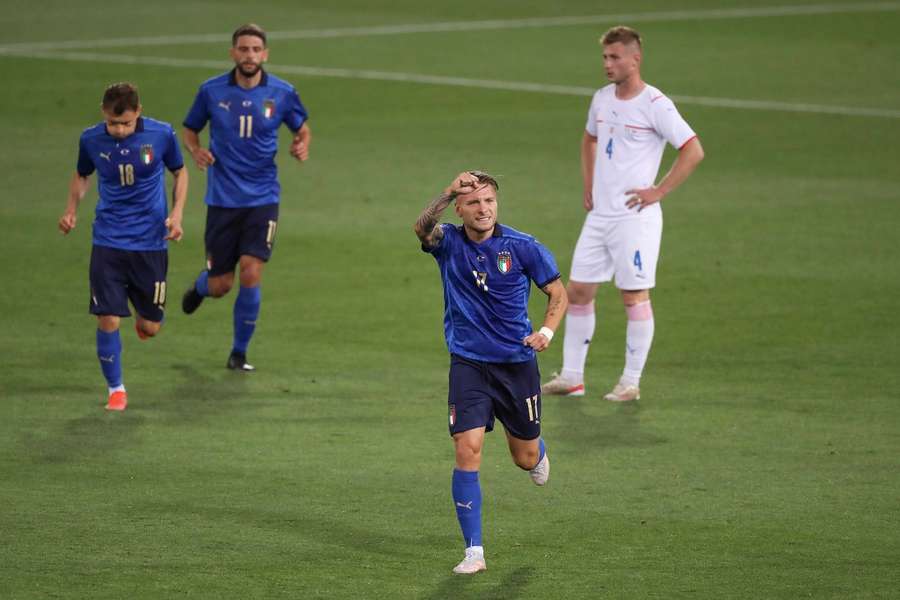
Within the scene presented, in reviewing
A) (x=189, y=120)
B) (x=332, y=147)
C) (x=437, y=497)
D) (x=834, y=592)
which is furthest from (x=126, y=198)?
(x=332, y=147)

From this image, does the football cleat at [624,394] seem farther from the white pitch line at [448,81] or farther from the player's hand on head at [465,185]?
the white pitch line at [448,81]

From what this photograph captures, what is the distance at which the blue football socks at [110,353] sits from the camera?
1166 centimetres

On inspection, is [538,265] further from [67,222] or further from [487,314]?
[67,222]

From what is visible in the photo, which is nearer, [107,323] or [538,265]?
[538,265]

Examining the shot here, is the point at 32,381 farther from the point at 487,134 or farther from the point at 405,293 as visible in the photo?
the point at 487,134

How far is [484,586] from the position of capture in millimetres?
8344

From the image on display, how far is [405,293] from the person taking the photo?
1543 centimetres

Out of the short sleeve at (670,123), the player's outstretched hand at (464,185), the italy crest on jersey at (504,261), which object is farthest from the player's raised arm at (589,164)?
the player's outstretched hand at (464,185)

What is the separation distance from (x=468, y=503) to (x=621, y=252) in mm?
4067

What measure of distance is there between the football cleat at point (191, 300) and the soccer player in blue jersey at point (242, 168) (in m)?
0.59

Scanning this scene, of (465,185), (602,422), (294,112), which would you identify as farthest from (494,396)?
(294,112)

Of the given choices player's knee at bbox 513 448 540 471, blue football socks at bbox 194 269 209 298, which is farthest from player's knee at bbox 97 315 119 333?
player's knee at bbox 513 448 540 471

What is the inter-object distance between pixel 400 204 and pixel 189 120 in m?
5.80

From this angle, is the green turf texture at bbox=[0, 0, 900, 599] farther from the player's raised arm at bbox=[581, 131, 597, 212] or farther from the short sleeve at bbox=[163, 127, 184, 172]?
the short sleeve at bbox=[163, 127, 184, 172]
